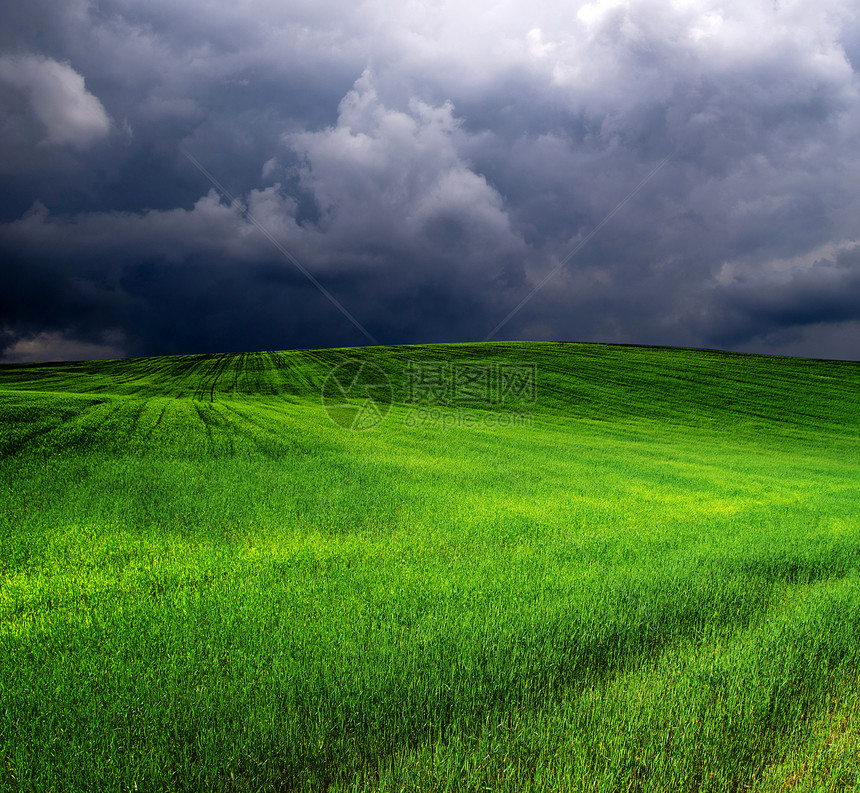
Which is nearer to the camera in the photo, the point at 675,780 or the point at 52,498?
the point at 675,780

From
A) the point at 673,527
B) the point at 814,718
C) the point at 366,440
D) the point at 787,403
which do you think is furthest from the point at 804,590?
the point at 787,403

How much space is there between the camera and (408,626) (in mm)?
5629

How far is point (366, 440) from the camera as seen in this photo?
20.2 meters

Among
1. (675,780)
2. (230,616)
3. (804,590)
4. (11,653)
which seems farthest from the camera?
(804,590)

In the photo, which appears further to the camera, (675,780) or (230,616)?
(230,616)

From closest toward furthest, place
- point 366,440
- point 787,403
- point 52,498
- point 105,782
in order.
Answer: point 105,782 < point 52,498 < point 366,440 < point 787,403

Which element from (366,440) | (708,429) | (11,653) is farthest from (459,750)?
(708,429)

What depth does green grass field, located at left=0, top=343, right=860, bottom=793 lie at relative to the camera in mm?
3828

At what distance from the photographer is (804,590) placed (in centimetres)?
746

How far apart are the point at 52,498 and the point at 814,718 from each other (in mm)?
12913

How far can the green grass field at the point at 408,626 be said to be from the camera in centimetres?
383

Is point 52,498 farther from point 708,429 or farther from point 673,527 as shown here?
point 708,429

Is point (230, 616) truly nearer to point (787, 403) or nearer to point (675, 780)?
point (675, 780)

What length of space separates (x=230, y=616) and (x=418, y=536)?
383cm
